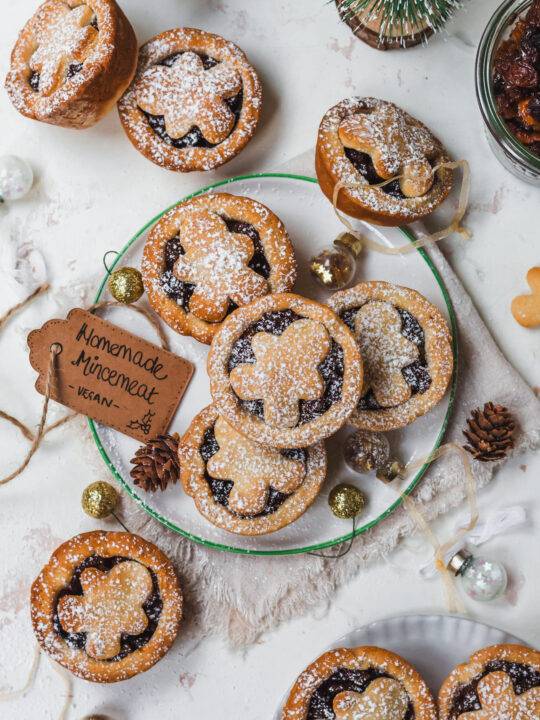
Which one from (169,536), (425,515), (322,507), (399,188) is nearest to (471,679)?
(425,515)

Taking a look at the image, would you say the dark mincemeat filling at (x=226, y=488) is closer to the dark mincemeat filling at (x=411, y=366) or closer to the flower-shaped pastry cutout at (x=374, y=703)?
the dark mincemeat filling at (x=411, y=366)

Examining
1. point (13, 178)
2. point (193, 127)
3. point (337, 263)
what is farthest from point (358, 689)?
point (13, 178)

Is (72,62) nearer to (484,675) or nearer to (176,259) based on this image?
(176,259)

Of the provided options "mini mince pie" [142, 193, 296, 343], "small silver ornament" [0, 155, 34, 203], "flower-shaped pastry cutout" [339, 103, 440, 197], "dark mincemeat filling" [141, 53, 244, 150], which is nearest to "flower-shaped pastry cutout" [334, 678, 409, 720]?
"mini mince pie" [142, 193, 296, 343]

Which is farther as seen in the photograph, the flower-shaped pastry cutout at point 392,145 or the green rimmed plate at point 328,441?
the green rimmed plate at point 328,441

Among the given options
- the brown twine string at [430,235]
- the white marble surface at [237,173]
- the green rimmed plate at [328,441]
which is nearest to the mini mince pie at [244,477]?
the green rimmed plate at [328,441]

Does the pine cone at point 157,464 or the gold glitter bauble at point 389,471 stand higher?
the gold glitter bauble at point 389,471
